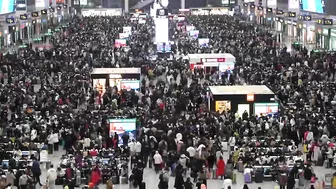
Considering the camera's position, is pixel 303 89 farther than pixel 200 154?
Yes

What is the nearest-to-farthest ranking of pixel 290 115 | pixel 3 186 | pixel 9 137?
pixel 3 186, pixel 9 137, pixel 290 115

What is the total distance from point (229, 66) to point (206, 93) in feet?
31.0

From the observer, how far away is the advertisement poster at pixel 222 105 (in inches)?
1163

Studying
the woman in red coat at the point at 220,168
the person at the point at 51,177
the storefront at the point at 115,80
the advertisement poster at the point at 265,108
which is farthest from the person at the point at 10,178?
the storefront at the point at 115,80

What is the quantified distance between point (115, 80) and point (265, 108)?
9.56 m

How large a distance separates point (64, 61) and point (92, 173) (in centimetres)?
2694

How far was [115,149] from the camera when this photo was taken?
76.6 ft

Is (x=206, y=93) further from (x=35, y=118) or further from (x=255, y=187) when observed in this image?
(x=255, y=187)

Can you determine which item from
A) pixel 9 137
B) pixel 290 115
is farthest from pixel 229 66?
pixel 9 137

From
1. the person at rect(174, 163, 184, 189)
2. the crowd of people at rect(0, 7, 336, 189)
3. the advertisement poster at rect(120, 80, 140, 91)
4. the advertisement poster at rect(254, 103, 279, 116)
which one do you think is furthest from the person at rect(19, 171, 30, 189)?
the advertisement poster at rect(120, 80, 140, 91)

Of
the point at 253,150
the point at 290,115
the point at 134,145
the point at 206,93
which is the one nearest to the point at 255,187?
the point at 253,150

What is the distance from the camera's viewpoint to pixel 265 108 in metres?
29.2

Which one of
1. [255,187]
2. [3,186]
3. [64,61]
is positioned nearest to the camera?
[3,186]

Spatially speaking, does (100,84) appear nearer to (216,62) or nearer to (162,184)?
(216,62)
